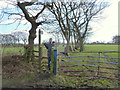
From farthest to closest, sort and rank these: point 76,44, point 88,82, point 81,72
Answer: point 76,44 → point 81,72 → point 88,82

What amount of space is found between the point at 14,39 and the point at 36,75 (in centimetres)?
321

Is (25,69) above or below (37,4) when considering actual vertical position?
below

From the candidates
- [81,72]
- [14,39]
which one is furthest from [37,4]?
[81,72]

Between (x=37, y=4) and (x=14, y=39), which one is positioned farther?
(x=37, y=4)

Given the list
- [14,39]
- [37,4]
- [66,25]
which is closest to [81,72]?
[14,39]

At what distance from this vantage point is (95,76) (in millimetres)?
5426

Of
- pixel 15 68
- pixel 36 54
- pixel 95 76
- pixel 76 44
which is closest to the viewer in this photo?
pixel 95 76

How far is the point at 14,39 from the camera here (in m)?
7.24

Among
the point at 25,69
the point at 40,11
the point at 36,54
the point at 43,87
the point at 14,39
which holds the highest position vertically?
the point at 40,11

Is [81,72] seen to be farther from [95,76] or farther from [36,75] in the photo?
[36,75]

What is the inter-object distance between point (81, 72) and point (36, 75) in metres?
2.54

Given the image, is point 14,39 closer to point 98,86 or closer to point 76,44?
point 98,86

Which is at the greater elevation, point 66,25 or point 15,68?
point 66,25

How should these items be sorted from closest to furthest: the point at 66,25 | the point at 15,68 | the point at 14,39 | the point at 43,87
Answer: the point at 43,87 → the point at 15,68 → the point at 14,39 → the point at 66,25
